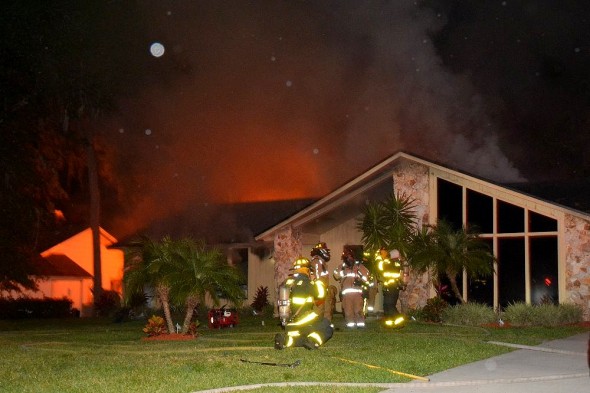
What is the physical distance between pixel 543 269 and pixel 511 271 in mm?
826

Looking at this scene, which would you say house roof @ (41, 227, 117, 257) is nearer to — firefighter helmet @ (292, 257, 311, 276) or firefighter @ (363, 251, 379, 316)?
firefighter @ (363, 251, 379, 316)

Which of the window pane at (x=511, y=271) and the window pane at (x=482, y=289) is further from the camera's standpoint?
the window pane at (x=482, y=289)

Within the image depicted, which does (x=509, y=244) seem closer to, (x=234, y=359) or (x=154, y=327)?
(x=154, y=327)

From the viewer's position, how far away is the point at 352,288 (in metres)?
15.6

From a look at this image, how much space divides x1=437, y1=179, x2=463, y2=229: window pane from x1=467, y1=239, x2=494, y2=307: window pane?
97 cm

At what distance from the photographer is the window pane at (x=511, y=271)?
61.7ft

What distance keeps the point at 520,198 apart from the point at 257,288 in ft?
32.4

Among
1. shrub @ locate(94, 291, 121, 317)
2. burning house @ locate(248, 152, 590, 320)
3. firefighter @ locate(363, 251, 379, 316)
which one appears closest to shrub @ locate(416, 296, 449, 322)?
firefighter @ locate(363, 251, 379, 316)

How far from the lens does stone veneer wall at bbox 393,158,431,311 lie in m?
20.1

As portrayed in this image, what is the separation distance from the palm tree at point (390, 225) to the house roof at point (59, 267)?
15807mm

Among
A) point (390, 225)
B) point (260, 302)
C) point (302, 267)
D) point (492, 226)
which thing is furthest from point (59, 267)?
point (302, 267)

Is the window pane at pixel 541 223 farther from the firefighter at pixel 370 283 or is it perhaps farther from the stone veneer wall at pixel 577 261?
the firefighter at pixel 370 283

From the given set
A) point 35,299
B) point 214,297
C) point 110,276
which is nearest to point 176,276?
point 214,297

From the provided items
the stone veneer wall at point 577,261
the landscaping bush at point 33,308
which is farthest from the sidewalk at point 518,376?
the landscaping bush at point 33,308
